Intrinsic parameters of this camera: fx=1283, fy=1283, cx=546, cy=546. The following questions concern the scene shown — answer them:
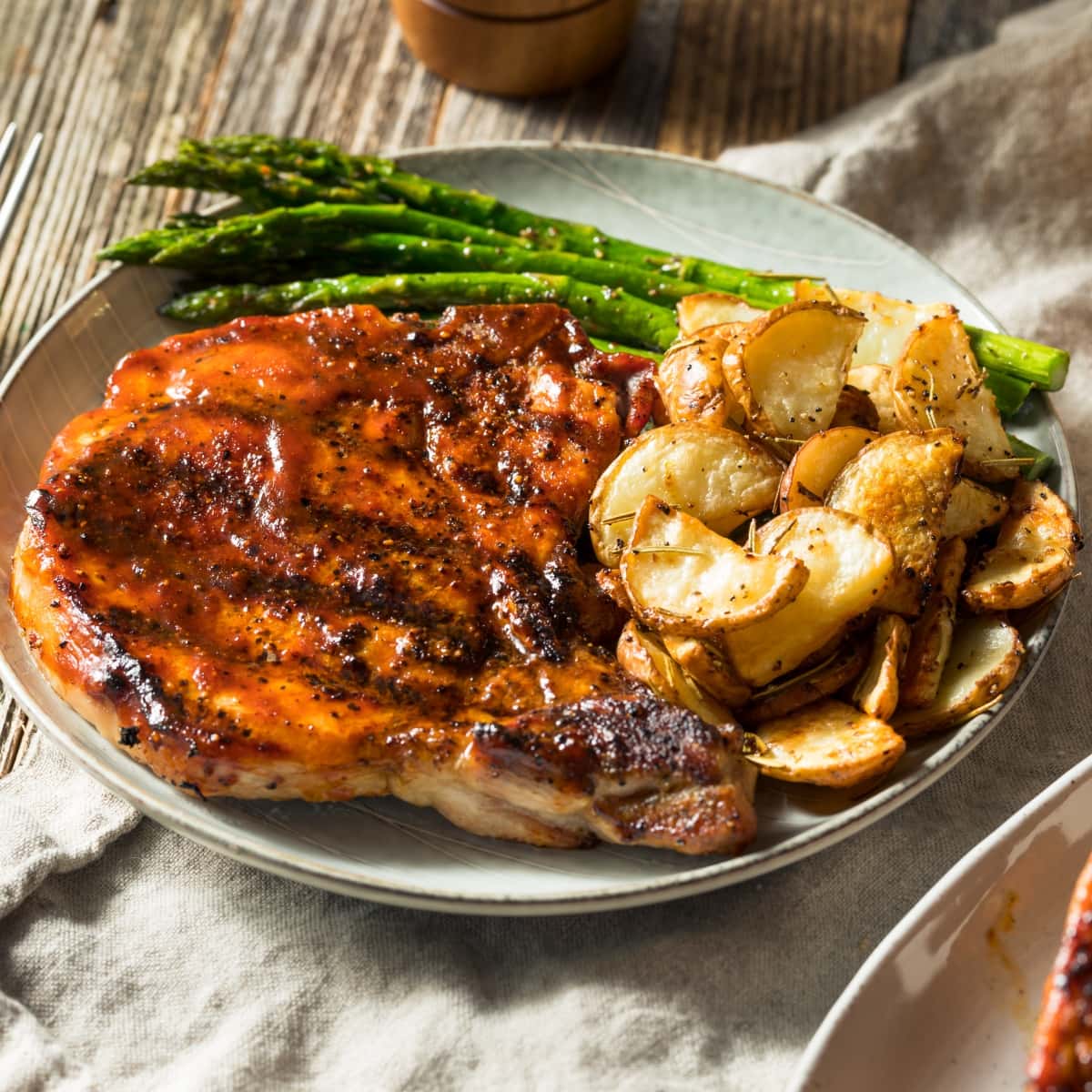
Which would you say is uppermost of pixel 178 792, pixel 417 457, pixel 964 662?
pixel 417 457

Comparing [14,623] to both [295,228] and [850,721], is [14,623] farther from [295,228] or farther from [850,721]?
[850,721]

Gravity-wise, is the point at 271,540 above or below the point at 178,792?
above

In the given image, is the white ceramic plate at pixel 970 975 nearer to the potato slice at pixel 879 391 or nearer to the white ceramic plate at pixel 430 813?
the white ceramic plate at pixel 430 813

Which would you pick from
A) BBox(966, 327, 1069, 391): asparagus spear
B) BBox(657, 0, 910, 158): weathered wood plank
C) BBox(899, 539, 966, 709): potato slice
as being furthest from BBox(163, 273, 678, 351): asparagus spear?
BBox(657, 0, 910, 158): weathered wood plank

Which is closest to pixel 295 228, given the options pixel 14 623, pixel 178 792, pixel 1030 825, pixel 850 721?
pixel 14 623

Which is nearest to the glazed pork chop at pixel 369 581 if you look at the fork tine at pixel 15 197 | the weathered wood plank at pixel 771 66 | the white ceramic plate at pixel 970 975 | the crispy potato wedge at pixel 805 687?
the crispy potato wedge at pixel 805 687

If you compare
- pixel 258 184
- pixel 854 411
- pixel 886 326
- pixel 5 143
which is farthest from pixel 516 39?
pixel 854 411
